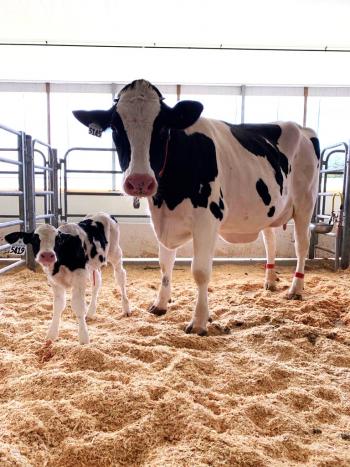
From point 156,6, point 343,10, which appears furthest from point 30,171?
point 343,10

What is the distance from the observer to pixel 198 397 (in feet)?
5.31

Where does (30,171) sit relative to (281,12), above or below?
below

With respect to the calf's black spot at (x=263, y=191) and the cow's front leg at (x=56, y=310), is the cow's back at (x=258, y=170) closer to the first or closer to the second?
the calf's black spot at (x=263, y=191)

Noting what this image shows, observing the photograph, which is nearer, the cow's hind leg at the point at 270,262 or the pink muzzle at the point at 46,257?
the pink muzzle at the point at 46,257

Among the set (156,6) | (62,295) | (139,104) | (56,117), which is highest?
(156,6)

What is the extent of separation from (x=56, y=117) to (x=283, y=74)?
20.6 feet

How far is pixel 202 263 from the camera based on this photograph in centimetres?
250

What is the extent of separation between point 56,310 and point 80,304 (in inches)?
7.5

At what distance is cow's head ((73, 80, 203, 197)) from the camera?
6.70ft

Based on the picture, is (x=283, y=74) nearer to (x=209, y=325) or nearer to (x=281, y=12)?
(x=281, y=12)

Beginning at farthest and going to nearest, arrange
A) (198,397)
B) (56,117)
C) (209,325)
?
(56,117) → (209,325) → (198,397)

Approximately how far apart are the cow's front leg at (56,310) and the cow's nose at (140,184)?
82 cm

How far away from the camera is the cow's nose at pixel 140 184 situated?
2020mm

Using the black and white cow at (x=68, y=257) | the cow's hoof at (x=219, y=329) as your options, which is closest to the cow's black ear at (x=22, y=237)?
the black and white cow at (x=68, y=257)
